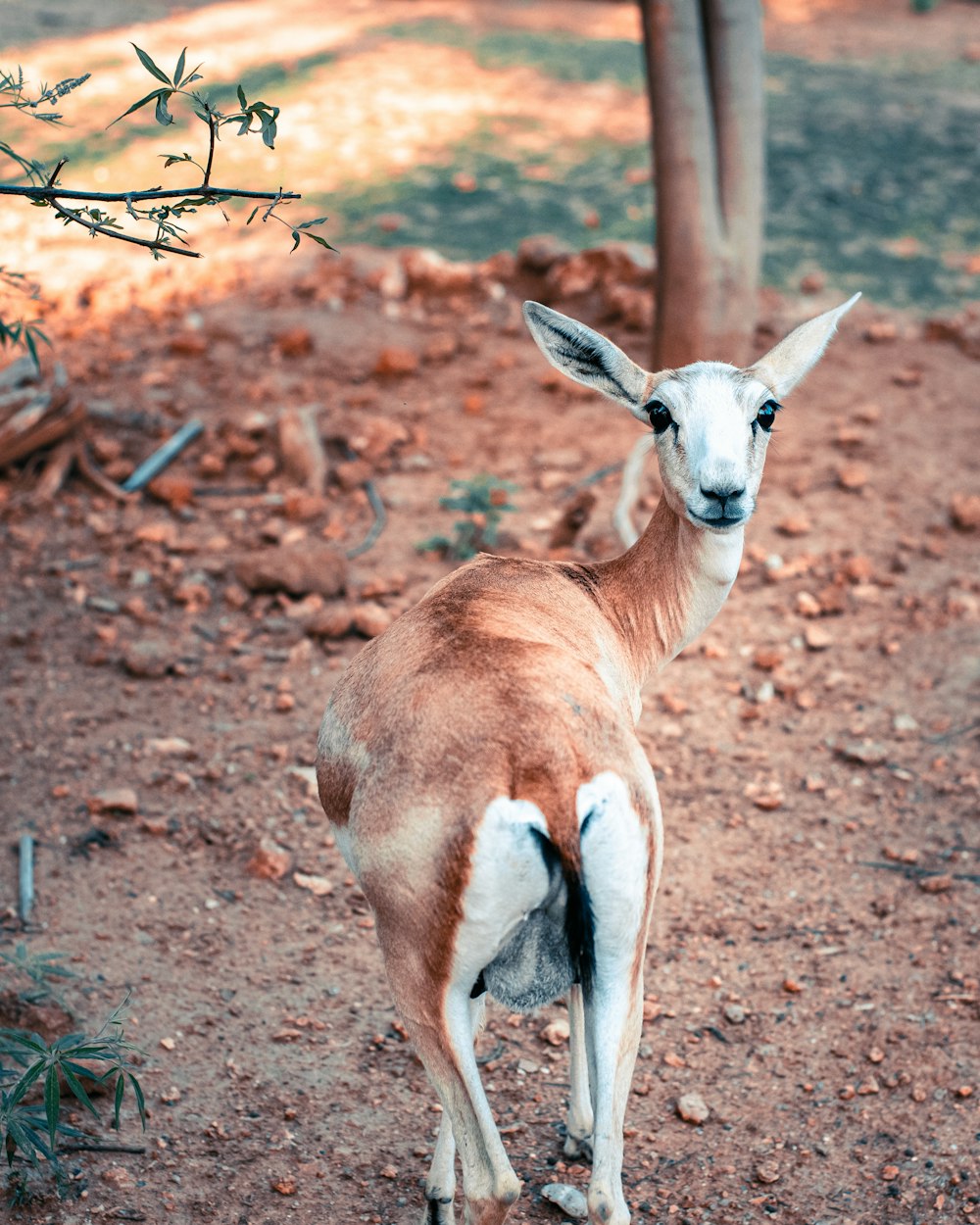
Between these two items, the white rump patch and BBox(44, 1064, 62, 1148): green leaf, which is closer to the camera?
the white rump patch

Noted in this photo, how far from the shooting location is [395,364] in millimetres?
7887

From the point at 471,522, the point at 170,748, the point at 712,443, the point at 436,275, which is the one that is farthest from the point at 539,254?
the point at 712,443

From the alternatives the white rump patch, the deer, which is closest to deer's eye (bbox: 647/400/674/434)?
the deer

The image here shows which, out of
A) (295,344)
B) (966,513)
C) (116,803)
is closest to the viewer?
(116,803)

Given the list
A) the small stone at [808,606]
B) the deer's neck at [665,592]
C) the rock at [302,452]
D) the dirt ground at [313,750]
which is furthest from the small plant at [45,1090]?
the rock at [302,452]

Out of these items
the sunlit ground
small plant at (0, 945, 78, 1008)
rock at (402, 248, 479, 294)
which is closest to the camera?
small plant at (0, 945, 78, 1008)

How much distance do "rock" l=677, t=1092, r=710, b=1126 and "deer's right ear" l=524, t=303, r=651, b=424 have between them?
1.97 m

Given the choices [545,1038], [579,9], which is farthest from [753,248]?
[579,9]

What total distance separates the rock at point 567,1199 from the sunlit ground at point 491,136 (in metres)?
6.57

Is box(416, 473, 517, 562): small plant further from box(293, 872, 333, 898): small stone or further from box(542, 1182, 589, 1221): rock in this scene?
box(542, 1182, 589, 1221): rock

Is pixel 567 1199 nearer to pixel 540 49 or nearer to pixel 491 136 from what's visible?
pixel 491 136

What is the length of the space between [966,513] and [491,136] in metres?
6.59

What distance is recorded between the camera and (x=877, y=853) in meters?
4.94

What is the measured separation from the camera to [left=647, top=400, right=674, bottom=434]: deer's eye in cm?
375
